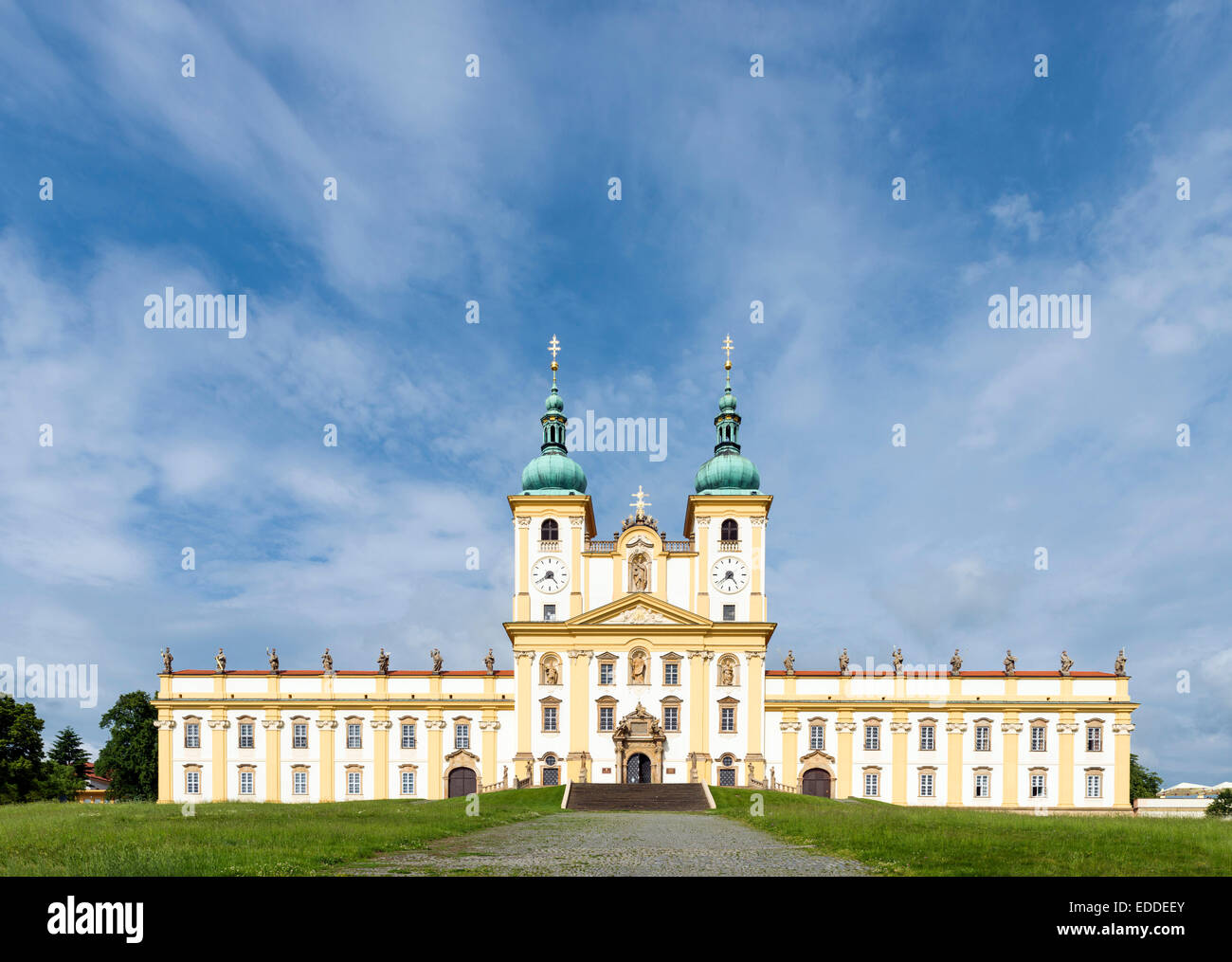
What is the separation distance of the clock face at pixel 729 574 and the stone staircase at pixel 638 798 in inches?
549

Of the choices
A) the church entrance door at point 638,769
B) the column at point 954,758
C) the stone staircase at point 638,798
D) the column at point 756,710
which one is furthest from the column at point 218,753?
the column at point 954,758

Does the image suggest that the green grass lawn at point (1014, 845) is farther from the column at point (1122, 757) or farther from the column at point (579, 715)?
the column at point (1122, 757)

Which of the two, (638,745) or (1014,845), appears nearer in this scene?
(1014,845)

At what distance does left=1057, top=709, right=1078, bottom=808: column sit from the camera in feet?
172

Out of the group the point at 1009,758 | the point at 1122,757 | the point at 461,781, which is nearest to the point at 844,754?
the point at 1009,758

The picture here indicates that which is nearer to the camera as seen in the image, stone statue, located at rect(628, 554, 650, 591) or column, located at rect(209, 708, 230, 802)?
stone statue, located at rect(628, 554, 650, 591)

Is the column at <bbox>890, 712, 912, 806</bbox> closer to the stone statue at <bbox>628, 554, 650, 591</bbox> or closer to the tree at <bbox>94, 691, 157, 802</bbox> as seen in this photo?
the stone statue at <bbox>628, 554, 650, 591</bbox>

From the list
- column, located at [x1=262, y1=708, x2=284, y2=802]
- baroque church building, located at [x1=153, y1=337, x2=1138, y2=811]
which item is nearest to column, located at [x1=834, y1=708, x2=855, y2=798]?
baroque church building, located at [x1=153, y1=337, x2=1138, y2=811]

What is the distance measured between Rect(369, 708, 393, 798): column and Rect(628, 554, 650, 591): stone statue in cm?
1706

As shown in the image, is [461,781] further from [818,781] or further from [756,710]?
[818,781]

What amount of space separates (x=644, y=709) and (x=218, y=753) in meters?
26.1

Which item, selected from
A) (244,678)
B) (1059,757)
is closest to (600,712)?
(244,678)

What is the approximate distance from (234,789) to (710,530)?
107 ft

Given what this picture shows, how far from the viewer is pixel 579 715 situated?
5169 cm
